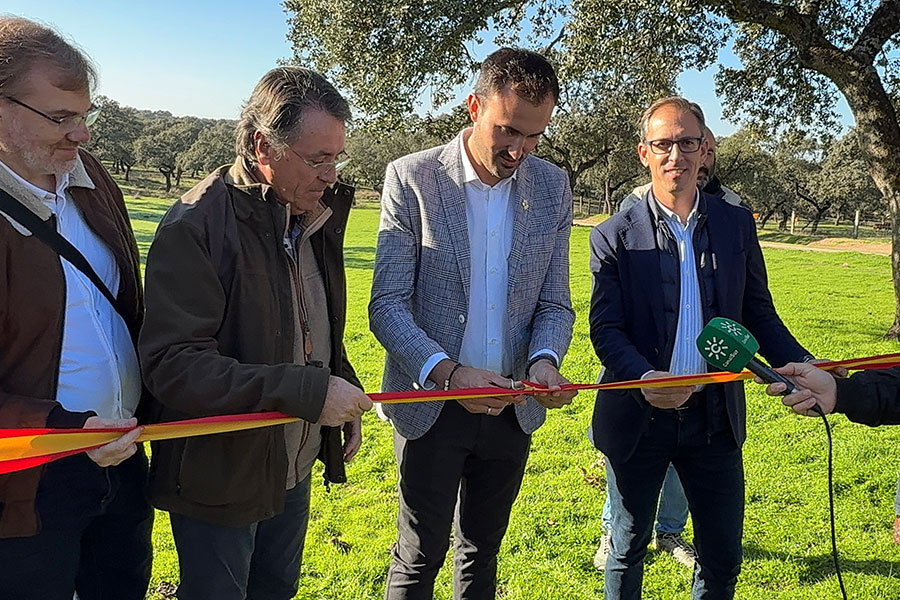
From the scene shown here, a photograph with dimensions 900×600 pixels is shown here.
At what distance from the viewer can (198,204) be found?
225 cm

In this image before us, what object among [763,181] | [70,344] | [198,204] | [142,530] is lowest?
[142,530]

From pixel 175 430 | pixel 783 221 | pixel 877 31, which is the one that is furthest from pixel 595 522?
pixel 783 221

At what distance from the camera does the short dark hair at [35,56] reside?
6.63 feet

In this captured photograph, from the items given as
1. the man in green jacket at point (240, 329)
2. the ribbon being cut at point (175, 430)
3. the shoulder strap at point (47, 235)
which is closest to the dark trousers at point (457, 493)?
the ribbon being cut at point (175, 430)

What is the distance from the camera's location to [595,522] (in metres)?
4.95

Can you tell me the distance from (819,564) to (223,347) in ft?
13.6

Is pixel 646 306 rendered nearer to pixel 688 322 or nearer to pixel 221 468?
pixel 688 322

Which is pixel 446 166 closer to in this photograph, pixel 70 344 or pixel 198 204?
pixel 198 204

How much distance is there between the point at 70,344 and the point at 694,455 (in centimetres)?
264

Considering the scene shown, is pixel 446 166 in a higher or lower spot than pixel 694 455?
higher


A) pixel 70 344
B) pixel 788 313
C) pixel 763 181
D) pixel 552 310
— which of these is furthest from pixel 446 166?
pixel 763 181

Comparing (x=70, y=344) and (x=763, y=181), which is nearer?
(x=70, y=344)

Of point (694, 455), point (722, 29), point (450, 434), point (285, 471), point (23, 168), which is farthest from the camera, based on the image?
point (722, 29)

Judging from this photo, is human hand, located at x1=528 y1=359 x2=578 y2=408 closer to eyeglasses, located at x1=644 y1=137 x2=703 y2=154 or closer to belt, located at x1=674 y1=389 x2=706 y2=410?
belt, located at x1=674 y1=389 x2=706 y2=410
